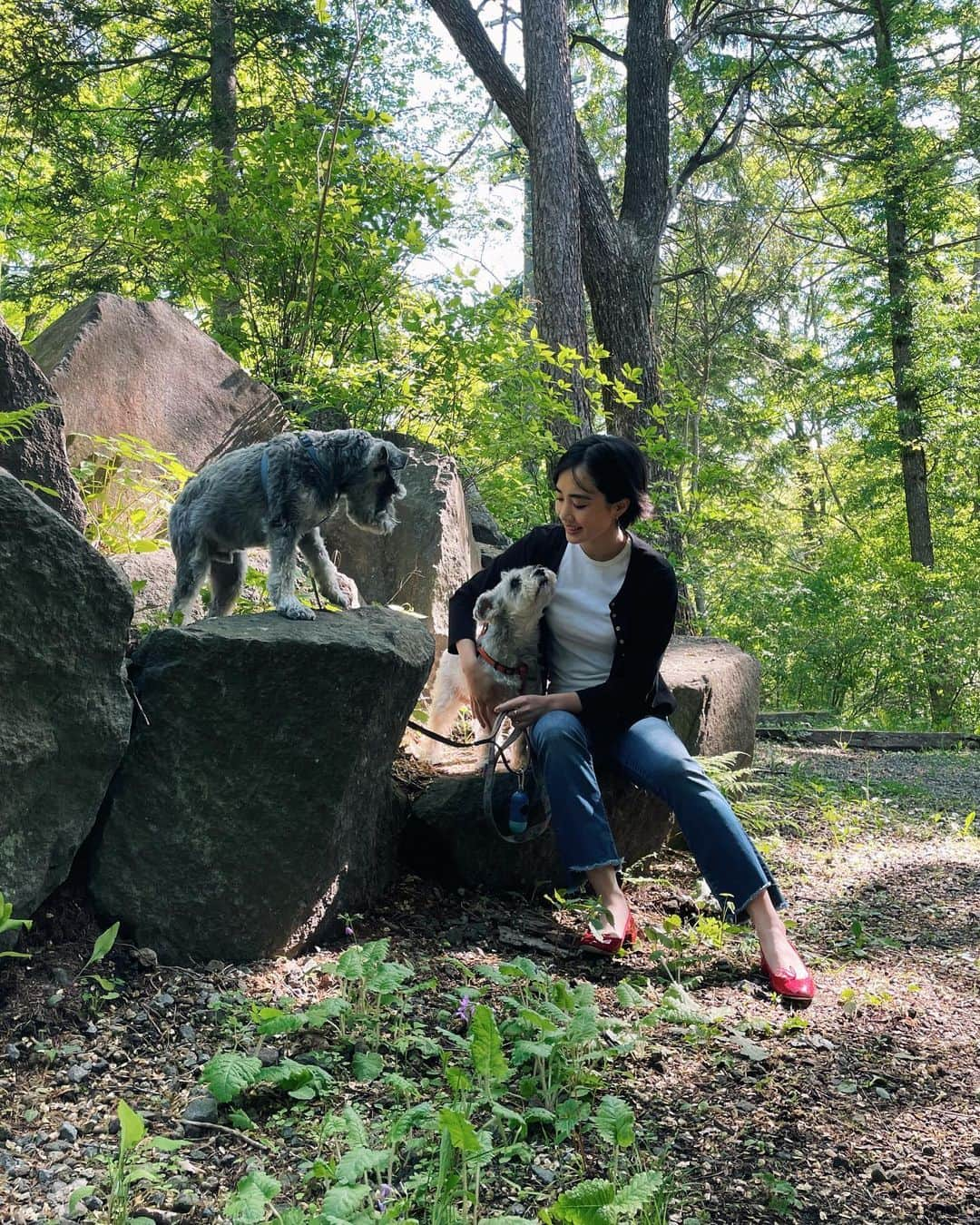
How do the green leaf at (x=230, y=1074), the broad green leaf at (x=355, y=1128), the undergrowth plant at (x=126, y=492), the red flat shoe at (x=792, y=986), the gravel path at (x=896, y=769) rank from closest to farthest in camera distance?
1. the broad green leaf at (x=355, y=1128)
2. the green leaf at (x=230, y=1074)
3. the red flat shoe at (x=792, y=986)
4. the undergrowth plant at (x=126, y=492)
5. the gravel path at (x=896, y=769)

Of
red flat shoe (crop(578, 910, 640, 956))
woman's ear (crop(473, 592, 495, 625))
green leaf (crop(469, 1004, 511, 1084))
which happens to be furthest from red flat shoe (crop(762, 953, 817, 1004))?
woman's ear (crop(473, 592, 495, 625))

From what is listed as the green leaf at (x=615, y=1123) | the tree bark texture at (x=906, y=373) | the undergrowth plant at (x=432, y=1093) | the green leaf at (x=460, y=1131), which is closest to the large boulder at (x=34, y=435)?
the undergrowth plant at (x=432, y=1093)

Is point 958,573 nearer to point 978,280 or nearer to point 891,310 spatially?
point 891,310

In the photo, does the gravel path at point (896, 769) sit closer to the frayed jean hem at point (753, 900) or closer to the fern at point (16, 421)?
the frayed jean hem at point (753, 900)

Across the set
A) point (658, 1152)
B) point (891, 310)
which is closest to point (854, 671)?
point (891, 310)

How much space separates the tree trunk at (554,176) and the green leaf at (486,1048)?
22.0ft

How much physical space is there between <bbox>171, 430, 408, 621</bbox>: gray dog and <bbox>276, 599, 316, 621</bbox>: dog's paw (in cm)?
1

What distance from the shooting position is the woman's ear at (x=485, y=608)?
13.9ft

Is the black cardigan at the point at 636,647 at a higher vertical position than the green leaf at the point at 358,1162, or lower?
higher

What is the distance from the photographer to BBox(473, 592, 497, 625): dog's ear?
4.22 m

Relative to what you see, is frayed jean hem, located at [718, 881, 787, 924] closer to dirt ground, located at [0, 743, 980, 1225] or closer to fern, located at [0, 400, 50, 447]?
dirt ground, located at [0, 743, 980, 1225]

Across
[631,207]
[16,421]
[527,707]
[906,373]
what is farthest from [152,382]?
[906,373]

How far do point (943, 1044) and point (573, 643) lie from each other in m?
2.03

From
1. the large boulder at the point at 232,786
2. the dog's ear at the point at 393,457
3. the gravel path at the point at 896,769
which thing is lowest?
the gravel path at the point at 896,769
